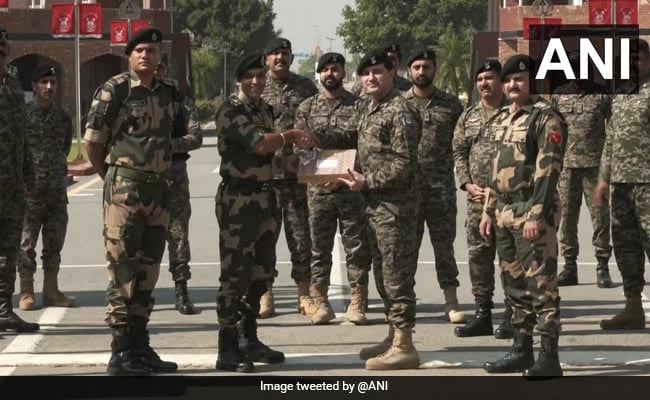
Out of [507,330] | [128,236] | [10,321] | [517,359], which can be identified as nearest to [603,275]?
[507,330]

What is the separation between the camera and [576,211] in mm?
13820

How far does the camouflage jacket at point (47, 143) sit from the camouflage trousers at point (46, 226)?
0.12 m

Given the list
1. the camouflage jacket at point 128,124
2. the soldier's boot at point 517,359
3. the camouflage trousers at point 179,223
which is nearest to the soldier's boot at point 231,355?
the camouflage jacket at point 128,124

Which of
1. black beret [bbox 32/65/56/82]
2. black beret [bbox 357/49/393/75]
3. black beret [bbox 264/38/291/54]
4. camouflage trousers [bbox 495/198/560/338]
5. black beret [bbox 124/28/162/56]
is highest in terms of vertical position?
black beret [bbox 264/38/291/54]

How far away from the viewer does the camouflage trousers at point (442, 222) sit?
38.1 ft

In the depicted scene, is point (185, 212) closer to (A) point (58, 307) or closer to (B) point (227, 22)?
(A) point (58, 307)

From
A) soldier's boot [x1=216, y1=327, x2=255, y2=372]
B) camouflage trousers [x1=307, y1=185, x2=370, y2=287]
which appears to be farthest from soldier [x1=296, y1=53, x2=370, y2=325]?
soldier's boot [x1=216, y1=327, x2=255, y2=372]

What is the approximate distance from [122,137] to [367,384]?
233 centimetres

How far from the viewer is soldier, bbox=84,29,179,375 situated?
945 centimetres

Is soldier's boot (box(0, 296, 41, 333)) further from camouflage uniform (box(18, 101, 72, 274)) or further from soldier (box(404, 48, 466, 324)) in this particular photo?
soldier (box(404, 48, 466, 324))

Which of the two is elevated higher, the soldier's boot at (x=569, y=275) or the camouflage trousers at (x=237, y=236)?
the camouflage trousers at (x=237, y=236)

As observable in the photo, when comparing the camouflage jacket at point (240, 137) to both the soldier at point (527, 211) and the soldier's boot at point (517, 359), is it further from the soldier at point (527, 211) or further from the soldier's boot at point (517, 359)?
the soldier's boot at point (517, 359)

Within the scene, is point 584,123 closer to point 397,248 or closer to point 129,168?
point 397,248

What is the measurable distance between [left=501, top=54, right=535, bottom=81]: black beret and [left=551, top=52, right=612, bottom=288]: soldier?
13.9 feet
